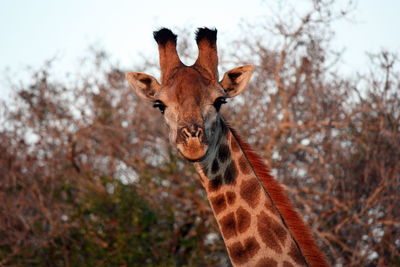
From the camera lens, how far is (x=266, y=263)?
468 centimetres

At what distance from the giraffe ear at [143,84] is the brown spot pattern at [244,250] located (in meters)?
1.68

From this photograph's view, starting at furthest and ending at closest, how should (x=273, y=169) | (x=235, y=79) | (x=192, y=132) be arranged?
(x=273, y=169) < (x=235, y=79) < (x=192, y=132)

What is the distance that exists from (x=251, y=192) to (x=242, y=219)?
0.22 meters

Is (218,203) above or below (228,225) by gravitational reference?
above

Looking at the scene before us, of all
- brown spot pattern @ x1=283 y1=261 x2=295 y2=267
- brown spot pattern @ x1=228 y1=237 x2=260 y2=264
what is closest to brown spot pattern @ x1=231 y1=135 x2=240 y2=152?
brown spot pattern @ x1=228 y1=237 x2=260 y2=264

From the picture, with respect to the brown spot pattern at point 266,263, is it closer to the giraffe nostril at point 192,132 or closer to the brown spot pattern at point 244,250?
the brown spot pattern at point 244,250

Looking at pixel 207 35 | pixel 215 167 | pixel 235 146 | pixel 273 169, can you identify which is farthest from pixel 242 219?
pixel 273 169

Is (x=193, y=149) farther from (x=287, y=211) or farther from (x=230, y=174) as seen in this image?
(x=287, y=211)

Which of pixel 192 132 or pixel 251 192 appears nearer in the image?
pixel 192 132

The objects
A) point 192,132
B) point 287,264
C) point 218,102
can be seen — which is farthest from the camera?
point 218,102

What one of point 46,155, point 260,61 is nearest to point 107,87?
point 46,155

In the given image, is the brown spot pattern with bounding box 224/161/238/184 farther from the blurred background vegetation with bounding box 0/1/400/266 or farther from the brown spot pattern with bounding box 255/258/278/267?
the blurred background vegetation with bounding box 0/1/400/266

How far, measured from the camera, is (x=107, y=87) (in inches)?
655

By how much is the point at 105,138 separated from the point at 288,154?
4.26 meters
